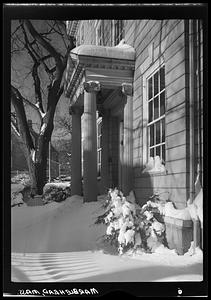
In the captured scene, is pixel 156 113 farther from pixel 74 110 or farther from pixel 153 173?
pixel 74 110

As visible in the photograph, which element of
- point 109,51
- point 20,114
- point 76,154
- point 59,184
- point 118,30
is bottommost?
point 59,184

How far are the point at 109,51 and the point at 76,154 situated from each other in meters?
0.92

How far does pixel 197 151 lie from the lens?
2.87 m

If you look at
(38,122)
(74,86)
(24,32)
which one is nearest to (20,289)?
(38,122)

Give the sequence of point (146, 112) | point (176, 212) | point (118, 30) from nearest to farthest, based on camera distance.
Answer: point (176, 212) < point (118, 30) < point (146, 112)

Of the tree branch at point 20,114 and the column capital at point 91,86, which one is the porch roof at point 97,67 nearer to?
the column capital at point 91,86

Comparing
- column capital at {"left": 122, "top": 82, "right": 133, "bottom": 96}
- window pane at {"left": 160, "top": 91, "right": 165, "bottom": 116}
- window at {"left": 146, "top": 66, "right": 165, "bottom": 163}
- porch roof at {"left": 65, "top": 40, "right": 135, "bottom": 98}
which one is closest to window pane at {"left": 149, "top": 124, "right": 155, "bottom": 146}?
window at {"left": 146, "top": 66, "right": 165, "bottom": 163}

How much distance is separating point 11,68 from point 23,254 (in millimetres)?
1507

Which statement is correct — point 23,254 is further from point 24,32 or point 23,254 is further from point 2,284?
point 24,32

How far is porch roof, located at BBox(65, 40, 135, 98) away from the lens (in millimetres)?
3059

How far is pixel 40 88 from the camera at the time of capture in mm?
3078

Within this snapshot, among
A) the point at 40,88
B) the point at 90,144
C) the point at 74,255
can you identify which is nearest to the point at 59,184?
the point at 90,144

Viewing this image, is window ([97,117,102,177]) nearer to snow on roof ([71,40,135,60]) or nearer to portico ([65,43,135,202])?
portico ([65,43,135,202])

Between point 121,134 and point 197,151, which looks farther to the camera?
point 121,134
